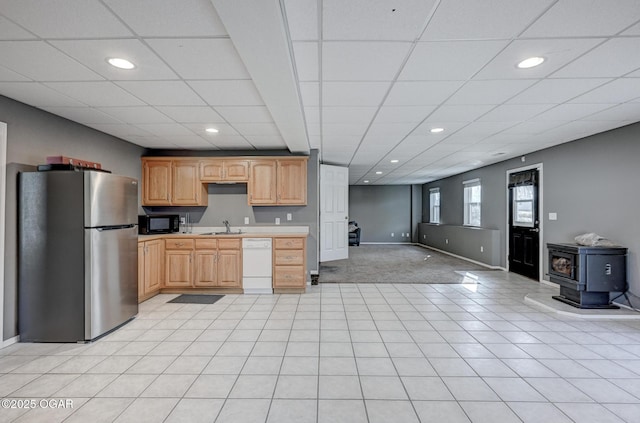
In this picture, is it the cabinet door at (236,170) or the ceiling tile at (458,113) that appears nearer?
the ceiling tile at (458,113)

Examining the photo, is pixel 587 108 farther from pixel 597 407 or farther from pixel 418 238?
pixel 418 238

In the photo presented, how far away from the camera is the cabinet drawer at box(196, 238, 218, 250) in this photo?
486 centimetres

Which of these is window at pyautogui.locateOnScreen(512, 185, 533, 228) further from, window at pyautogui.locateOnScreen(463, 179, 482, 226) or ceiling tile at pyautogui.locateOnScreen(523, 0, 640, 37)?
ceiling tile at pyautogui.locateOnScreen(523, 0, 640, 37)

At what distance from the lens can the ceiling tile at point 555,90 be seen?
8.82 feet

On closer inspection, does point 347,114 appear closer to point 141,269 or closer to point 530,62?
point 530,62

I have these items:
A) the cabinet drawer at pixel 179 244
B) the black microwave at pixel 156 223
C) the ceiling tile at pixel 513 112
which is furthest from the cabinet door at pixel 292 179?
the ceiling tile at pixel 513 112

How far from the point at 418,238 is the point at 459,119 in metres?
9.29

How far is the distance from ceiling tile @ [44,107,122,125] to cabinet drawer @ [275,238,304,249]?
269 cm

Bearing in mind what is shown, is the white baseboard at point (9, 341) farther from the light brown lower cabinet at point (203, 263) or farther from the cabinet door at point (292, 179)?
the cabinet door at point (292, 179)

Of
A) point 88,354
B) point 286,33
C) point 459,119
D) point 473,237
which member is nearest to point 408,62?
point 286,33

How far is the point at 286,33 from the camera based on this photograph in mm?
1915

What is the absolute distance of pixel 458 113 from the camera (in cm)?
356

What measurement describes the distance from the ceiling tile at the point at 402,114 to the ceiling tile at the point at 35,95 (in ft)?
10.7

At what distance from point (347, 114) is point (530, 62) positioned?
5.93 feet
